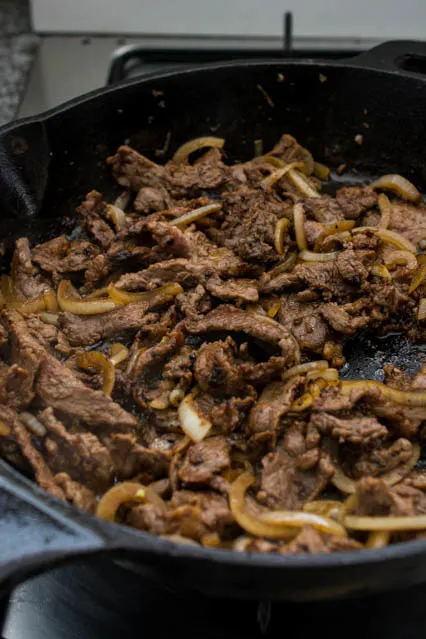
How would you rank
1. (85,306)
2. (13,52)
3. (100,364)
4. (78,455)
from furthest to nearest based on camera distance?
1. (13,52)
2. (85,306)
3. (100,364)
4. (78,455)

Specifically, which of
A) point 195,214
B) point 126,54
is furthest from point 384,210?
point 126,54

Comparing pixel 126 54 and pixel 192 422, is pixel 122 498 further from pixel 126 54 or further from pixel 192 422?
pixel 126 54

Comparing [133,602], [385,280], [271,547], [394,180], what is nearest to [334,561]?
[271,547]

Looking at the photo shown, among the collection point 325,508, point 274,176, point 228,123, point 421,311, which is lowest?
point 325,508

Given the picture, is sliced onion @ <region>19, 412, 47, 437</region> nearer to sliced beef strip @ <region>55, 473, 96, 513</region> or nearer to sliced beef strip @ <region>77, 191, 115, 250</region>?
sliced beef strip @ <region>55, 473, 96, 513</region>

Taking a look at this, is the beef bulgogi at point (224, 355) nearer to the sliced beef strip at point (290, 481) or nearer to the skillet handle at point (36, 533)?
the sliced beef strip at point (290, 481)

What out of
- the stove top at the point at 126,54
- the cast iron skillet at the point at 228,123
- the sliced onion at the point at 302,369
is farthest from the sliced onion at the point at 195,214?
the stove top at the point at 126,54

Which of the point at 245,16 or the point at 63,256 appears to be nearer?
the point at 63,256
